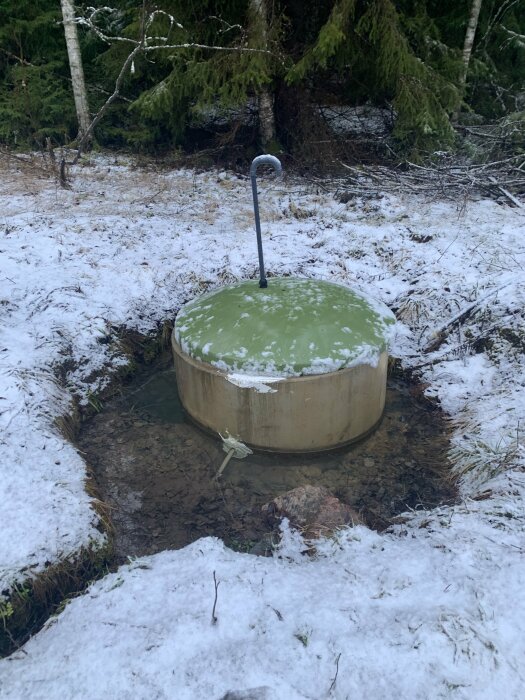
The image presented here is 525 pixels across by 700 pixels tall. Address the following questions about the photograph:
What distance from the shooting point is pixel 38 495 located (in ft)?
10.5

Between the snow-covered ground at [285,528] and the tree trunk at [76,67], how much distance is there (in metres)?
3.10

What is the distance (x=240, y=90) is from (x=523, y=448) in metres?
6.32

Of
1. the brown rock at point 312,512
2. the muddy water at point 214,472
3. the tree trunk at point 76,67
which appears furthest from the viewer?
the tree trunk at point 76,67

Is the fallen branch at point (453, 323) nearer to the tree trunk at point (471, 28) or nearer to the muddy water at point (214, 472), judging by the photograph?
the muddy water at point (214, 472)

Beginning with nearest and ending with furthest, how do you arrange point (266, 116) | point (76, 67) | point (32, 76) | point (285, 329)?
point (285, 329) < point (266, 116) < point (76, 67) < point (32, 76)

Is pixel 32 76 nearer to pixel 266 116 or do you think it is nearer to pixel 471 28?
pixel 266 116

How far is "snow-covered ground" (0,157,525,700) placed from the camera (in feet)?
7.20

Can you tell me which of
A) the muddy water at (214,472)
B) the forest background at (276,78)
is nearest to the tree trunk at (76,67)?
the forest background at (276,78)

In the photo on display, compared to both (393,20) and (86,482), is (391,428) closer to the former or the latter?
(86,482)

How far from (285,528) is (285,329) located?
149cm

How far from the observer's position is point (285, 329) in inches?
155

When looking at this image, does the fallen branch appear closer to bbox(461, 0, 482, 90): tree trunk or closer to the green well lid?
the green well lid

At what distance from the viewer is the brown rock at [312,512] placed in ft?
10.4

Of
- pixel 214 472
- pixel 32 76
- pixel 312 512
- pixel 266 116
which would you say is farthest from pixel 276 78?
pixel 312 512
